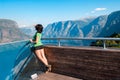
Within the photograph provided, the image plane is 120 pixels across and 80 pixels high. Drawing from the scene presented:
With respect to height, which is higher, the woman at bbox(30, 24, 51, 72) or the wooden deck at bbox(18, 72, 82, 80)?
the woman at bbox(30, 24, 51, 72)

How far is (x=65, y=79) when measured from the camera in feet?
29.5

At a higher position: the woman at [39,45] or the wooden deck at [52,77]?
the woman at [39,45]

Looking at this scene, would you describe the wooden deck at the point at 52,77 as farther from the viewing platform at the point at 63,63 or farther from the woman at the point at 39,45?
the woman at the point at 39,45

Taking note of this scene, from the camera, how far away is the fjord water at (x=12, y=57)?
9444mm

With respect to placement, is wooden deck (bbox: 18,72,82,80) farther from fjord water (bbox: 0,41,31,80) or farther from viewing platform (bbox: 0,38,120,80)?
fjord water (bbox: 0,41,31,80)

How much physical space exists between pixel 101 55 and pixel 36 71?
10.5ft

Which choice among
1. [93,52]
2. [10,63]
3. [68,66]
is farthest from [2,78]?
[93,52]

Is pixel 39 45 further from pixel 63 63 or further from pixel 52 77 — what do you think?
pixel 52 77

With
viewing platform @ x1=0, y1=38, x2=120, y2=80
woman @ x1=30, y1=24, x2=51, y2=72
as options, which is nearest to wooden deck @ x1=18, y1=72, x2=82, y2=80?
viewing platform @ x1=0, y1=38, x2=120, y2=80

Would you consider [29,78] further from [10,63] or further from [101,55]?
[101,55]

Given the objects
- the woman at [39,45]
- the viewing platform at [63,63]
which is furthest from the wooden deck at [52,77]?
the woman at [39,45]

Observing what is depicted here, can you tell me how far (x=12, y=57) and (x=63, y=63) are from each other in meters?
1.85

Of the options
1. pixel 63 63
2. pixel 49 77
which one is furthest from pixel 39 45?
pixel 49 77

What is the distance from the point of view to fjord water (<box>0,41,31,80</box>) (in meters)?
9.44
